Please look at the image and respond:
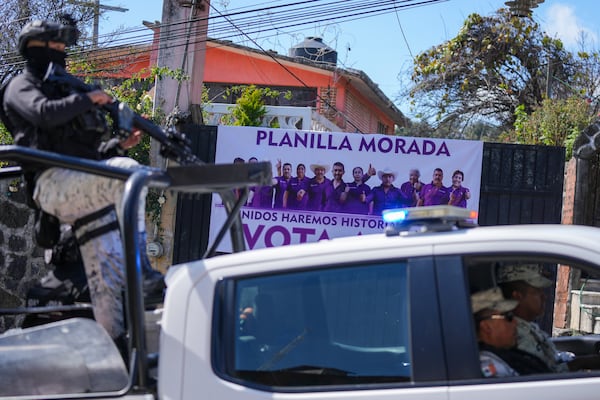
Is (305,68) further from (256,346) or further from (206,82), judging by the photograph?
(256,346)

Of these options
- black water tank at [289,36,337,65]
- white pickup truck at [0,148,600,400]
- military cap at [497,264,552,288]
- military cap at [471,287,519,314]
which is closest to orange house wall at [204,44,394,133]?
black water tank at [289,36,337,65]

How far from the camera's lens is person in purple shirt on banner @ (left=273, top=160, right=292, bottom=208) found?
8.88 meters

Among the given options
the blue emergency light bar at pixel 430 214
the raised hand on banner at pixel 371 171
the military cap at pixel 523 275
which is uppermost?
the raised hand on banner at pixel 371 171

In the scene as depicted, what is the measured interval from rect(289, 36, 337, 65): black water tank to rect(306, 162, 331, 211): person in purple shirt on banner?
11674 millimetres

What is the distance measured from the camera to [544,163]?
890 centimetres

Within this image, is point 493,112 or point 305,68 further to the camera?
point 305,68

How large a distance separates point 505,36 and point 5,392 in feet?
50.8

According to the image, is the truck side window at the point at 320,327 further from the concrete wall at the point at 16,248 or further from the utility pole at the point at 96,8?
the utility pole at the point at 96,8

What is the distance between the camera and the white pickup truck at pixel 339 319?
269 cm

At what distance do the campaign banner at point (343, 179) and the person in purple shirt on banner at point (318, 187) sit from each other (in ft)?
0.04

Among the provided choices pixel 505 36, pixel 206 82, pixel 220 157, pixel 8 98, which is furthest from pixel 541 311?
pixel 206 82

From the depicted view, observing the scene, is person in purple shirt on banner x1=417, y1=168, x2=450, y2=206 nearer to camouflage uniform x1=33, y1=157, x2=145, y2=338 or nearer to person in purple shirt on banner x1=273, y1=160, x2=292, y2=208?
person in purple shirt on banner x1=273, y1=160, x2=292, y2=208

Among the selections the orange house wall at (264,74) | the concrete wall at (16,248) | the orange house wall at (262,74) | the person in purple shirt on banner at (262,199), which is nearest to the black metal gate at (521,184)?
the person in purple shirt on banner at (262,199)

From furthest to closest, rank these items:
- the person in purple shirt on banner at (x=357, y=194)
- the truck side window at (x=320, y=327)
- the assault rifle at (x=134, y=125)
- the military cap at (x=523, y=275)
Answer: the person in purple shirt on banner at (x=357, y=194), the assault rifle at (x=134, y=125), the military cap at (x=523, y=275), the truck side window at (x=320, y=327)
